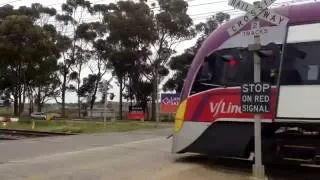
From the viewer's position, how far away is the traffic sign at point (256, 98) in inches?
411

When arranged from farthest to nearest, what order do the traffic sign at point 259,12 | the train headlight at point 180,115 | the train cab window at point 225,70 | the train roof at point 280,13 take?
1. the train headlight at point 180,115
2. the train cab window at point 225,70
3. the train roof at point 280,13
4. the traffic sign at point 259,12

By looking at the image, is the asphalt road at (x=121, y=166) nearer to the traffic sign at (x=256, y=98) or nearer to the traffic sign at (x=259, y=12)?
the traffic sign at (x=256, y=98)

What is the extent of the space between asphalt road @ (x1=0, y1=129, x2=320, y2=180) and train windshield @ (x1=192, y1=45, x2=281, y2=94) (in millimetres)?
1936

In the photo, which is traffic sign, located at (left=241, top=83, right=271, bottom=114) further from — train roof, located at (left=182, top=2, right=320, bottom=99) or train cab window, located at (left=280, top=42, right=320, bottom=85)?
train roof, located at (left=182, top=2, right=320, bottom=99)

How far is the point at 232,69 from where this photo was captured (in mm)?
12562

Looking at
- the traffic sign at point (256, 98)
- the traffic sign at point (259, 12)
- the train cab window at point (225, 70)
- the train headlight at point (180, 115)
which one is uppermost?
the traffic sign at point (259, 12)

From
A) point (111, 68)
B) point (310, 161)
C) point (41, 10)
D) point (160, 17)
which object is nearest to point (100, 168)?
point (310, 161)

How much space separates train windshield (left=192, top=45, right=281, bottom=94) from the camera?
11.9m

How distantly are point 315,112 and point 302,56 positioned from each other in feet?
4.17

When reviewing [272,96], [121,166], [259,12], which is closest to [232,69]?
[272,96]

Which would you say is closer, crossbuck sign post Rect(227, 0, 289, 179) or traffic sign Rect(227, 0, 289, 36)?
traffic sign Rect(227, 0, 289, 36)

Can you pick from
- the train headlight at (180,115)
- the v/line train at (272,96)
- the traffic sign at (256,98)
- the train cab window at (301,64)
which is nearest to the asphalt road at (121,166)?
Answer: the v/line train at (272,96)

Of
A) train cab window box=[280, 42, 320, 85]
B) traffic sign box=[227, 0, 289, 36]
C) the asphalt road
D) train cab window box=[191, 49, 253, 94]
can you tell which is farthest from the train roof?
the asphalt road

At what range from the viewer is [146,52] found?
5734 cm
